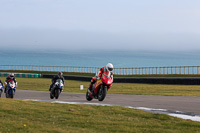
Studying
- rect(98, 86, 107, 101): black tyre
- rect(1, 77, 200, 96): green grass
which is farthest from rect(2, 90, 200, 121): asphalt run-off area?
rect(1, 77, 200, 96): green grass

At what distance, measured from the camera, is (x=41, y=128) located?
935 centimetres

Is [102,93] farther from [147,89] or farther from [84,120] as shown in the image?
[147,89]

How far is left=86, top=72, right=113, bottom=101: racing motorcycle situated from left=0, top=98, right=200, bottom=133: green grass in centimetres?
310

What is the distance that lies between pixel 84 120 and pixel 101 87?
625 centimetres

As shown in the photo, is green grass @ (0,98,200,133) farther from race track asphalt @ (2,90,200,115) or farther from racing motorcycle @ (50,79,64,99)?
racing motorcycle @ (50,79,64,99)

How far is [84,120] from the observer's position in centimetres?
1070

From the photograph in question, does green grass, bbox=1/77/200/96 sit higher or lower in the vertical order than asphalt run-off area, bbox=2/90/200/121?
higher

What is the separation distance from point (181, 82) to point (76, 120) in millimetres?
32055

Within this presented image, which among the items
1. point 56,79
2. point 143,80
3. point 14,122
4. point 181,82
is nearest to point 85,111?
point 14,122

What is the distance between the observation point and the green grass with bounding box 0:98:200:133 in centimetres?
940

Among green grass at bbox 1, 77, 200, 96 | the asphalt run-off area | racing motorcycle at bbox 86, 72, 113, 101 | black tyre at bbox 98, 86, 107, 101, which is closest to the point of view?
the asphalt run-off area

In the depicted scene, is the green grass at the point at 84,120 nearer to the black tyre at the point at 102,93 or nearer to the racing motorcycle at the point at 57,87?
the black tyre at the point at 102,93

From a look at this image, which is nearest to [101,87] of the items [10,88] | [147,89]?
[10,88]

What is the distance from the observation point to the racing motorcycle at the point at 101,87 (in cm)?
1627
